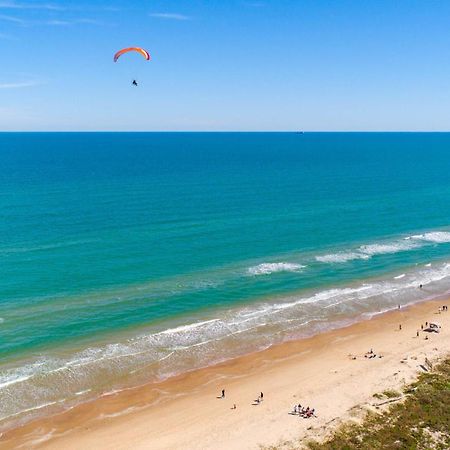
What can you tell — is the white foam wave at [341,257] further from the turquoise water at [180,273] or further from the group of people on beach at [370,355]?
the group of people on beach at [370,355]

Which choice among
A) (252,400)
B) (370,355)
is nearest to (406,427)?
(252,400)

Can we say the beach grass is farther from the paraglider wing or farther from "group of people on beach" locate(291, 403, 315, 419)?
the paraglider wing

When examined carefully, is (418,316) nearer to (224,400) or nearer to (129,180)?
(224,400)

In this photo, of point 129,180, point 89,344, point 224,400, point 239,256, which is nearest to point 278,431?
point 224,400

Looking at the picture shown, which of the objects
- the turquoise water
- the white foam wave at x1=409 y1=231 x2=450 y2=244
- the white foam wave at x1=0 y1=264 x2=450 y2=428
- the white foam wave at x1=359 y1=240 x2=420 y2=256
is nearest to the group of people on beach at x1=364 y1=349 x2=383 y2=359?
the white foam wave at x1=0 y1=264 x2=450 y2=428

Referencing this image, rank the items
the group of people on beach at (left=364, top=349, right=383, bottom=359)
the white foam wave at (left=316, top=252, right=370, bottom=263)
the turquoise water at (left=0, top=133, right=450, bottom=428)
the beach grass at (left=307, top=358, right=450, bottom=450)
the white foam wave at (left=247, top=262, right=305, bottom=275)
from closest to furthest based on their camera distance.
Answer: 1. the beach grass at (left=307, top=358, right=450, bottom=450)
2. the turquoise water at (left=0, top=133, right=450, bottom=428)
3. the group of people on beach at (left=364, top=349, right=383, bottom=359)
4. the white foam wave at (left=247, top=262, right=305, bottom=275)
5. the white foam wave at (left=316, top=252, right=370, bottom=263)
